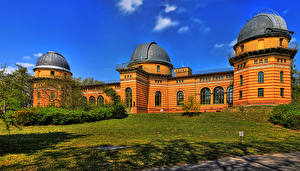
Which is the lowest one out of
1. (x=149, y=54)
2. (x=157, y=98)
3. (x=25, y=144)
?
(x=25, y=144)

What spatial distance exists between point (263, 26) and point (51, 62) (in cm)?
4926

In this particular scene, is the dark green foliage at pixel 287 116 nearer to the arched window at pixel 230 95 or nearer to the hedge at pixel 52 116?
the arched window at pixel 230 95

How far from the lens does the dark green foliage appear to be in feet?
66.9

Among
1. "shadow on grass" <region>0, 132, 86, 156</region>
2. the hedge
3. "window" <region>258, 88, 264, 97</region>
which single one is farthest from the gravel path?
"window" <region>258, 88, 264, 97</region>

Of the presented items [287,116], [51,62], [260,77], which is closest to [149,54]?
[260,77]

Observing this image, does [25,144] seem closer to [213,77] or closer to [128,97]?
[128,97]

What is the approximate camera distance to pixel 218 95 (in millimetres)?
39781

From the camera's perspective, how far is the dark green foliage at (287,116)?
20.4 meters

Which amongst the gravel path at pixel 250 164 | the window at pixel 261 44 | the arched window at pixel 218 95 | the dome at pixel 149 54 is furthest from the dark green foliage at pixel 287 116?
the dome at pixel 149 54

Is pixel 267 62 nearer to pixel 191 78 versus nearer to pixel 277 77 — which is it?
pixel 277 77

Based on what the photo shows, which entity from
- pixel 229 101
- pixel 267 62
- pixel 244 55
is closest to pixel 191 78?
pixel 229 101

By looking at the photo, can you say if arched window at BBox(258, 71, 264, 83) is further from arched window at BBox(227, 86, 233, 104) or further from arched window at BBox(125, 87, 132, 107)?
arched window at BBox(125, 87, 132, 107)

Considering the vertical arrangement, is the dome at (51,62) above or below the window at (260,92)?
above

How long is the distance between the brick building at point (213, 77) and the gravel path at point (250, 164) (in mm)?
24444
